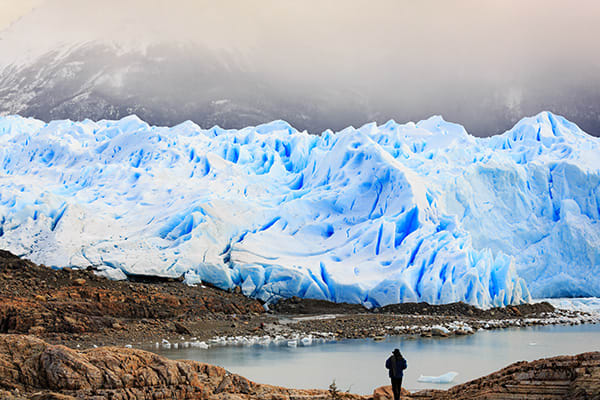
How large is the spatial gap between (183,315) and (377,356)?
559 centimetres

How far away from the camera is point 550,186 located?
21734mm

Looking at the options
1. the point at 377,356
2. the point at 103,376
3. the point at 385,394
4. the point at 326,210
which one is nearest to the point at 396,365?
the point at 385,394

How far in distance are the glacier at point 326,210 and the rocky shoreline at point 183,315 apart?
56 cm

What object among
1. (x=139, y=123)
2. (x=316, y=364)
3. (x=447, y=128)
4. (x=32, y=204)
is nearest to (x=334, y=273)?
(x=316, y=364)

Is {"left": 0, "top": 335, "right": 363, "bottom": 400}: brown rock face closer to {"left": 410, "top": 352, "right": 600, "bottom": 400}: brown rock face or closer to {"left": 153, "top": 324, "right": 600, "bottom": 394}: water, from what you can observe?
{"left": 410, "top": 352, "right": 600, "bottom": 400}: brown rock face

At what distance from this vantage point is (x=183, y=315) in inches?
548

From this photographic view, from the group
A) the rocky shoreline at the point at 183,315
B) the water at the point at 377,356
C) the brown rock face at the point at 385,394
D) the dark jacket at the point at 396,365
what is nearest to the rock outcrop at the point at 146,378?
A: the brown rock face at the point at 385,394

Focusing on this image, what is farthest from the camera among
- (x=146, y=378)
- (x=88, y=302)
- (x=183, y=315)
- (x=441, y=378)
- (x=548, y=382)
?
(x=183, y=315)

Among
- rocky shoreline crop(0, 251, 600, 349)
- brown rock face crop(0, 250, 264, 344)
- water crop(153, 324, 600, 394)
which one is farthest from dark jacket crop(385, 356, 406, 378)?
brown rock face crop(0, 250, 264, 344)

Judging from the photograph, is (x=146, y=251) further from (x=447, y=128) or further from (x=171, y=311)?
(x=447, y=128)

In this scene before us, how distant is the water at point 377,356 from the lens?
8.48 meters

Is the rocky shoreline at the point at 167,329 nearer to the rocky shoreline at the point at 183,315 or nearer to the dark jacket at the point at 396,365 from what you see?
the rocky shoreline at the point at 183,315

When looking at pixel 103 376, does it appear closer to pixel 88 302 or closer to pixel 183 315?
pixel 88 302

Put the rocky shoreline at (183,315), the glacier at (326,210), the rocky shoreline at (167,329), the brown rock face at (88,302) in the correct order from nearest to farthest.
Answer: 1. the rocky shoreline at (167,329)
2. the brown rock face at (88,302)
3. the rocky shoreline at (183,315)
4. the glacier at (326,210)
